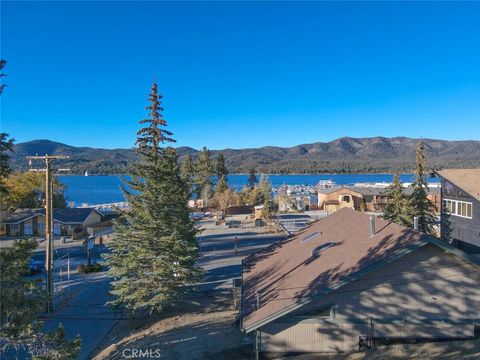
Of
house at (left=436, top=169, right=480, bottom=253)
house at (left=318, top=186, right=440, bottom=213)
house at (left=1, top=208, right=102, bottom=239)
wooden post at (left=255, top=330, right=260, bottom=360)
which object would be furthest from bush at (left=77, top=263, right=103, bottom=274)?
house at (left=318, top=186, right=440, bottom=213)

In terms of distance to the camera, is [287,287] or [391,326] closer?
[391,326]

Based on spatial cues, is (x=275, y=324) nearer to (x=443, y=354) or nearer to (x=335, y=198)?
(x=443, y=354)

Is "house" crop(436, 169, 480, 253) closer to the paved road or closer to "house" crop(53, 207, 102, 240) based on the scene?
the paved road

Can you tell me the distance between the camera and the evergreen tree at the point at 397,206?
100 feet

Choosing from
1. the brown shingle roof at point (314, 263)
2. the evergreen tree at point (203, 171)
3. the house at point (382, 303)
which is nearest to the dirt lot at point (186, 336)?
the brown shingle roof at point (314, 263)

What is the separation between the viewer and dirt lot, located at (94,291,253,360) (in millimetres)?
13734

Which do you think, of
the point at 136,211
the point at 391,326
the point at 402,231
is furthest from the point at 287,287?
the point at 136,211

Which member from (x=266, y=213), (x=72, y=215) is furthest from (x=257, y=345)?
(x=72, y=215)

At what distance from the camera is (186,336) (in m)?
15.7

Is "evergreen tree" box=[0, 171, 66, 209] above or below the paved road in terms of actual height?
above

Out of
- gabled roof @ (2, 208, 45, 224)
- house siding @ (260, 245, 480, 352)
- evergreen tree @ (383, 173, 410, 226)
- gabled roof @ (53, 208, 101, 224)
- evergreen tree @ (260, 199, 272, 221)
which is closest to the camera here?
house siding @ (260, 245, 480, 352)

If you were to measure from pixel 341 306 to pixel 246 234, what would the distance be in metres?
33.6

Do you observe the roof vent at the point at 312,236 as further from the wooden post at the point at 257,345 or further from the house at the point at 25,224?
the house at the point at 25,224

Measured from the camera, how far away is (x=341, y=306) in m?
13.0
